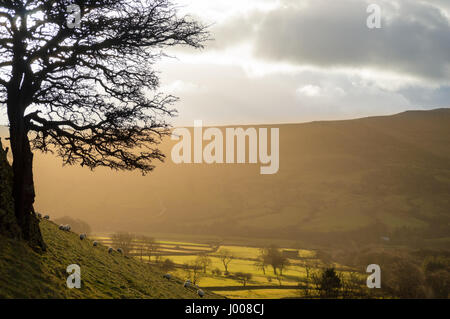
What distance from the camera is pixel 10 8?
579 inches

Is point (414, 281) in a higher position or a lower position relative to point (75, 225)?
lower

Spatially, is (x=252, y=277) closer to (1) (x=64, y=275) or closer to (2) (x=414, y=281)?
(2) (x=414, y=281)

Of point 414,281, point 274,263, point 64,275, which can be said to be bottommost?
point 274,263

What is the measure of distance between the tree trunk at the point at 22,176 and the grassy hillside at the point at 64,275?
36.2 inches

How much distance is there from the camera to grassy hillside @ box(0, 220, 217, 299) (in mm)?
12578

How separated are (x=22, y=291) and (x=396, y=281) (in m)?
83.3

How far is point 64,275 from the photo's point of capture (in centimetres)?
1498

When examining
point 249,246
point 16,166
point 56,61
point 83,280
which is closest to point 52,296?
point 83,280

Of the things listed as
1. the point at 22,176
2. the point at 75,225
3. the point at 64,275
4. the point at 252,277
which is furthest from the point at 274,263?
the point at 22,176

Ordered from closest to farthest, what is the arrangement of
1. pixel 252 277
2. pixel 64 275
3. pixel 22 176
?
1. pixel 64 275
2. pixel 22 176
3. pixel 252 277

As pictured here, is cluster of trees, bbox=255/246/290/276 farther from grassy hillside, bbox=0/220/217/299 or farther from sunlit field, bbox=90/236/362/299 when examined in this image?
grassy hillside, bbox=0/220/217/299

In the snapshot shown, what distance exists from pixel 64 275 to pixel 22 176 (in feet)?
14.8

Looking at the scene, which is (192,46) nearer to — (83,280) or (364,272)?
(83,280)

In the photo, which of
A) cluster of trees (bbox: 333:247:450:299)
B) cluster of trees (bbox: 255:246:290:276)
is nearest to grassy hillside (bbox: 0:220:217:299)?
cluster of trees (bbox: 333:247:450:299)
